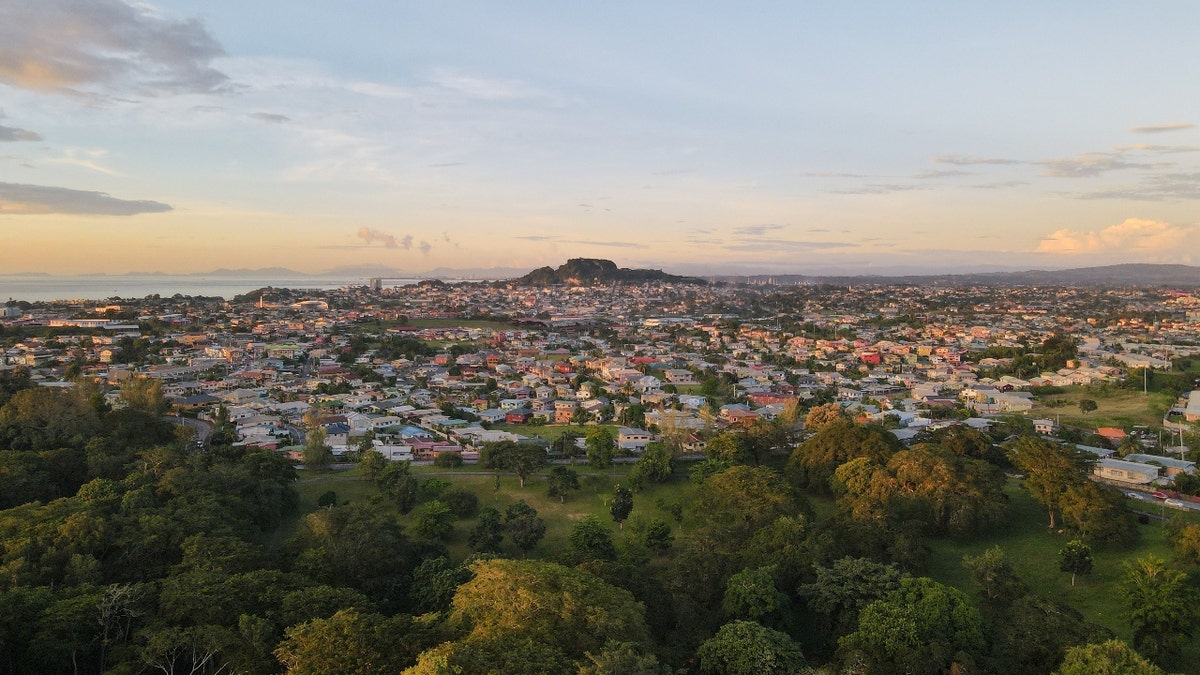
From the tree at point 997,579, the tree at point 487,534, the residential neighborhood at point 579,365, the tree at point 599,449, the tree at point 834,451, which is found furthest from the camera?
the residential neighborhood at point 579,365

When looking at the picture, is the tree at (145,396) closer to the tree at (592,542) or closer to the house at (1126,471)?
the tree at (592,542)

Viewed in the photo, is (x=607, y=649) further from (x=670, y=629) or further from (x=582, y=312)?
(x=582, y=312)

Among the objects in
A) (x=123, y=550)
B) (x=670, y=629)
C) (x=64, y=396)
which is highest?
(x=64, y=396)

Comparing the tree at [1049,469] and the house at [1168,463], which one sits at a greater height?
the tree at [1049,469]

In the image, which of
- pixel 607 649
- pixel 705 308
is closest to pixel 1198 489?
pixel 607 649

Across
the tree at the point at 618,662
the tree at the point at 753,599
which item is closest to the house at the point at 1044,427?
the tree at the point at 753,599

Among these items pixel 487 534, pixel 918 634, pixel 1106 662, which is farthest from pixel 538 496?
pixel 1106 662
